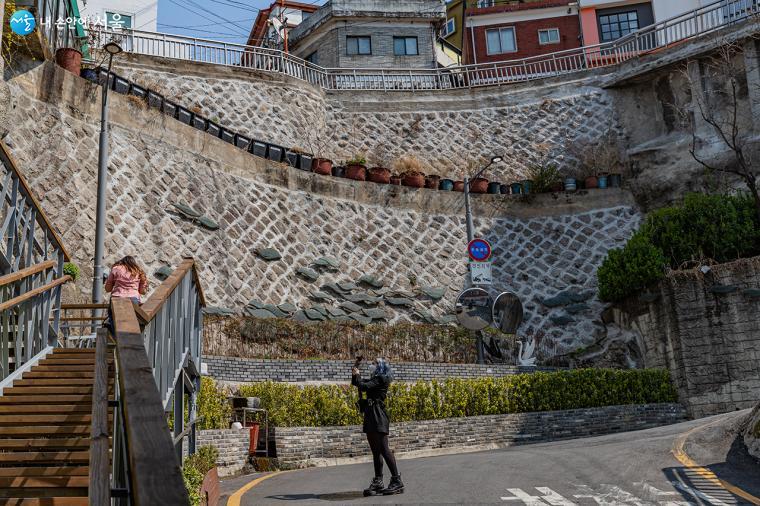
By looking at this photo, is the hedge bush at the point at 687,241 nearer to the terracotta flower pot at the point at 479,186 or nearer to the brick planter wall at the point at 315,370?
the brick planter wall at the point at 315,370

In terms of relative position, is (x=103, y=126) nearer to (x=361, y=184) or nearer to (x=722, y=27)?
(x=361, y=184)

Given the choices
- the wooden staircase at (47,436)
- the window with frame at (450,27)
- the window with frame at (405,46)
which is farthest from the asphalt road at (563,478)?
the window with frame at (450,27)

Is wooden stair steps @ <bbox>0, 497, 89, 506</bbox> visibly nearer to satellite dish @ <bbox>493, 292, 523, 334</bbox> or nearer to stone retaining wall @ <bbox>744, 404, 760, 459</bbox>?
stone retaining wall @ <bbox>744, 404, 760, 459</bbox>

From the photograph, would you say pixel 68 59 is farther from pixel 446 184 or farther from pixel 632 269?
pixel 632 269

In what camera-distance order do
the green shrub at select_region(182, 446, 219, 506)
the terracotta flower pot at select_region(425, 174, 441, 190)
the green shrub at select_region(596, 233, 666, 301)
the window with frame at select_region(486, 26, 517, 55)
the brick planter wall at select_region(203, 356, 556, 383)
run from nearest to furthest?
1. the green shrub at select_region(182, 446, 219, 506)
2. the brick planter wall at select_region(203, 356, 556, 383)
3. the green shrub at select_region(596, 233, 666, 301)
4. the terracotta flower pot at select_region(425, 174, 441, 190)
5. the window with frame at select_region(486, 26, 517, 55)

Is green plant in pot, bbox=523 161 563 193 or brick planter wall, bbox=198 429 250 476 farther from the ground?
green plant in pot, bbox=523 161 563 193

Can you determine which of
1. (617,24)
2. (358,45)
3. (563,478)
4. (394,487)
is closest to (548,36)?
→ (617,24)

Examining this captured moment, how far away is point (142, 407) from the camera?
3.32 metres

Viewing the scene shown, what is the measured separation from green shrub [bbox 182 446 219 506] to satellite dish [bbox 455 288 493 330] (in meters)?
12.2

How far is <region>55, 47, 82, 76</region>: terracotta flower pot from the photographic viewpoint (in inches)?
899

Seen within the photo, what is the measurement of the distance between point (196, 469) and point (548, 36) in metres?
39.9

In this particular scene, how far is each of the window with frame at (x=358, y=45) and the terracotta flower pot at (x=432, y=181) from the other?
12.9 m

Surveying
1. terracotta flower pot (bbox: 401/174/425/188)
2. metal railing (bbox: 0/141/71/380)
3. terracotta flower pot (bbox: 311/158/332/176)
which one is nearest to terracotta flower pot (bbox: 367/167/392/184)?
terracotta flower pot (bbox: 401/174/425/188)

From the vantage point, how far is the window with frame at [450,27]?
50.7 meters
